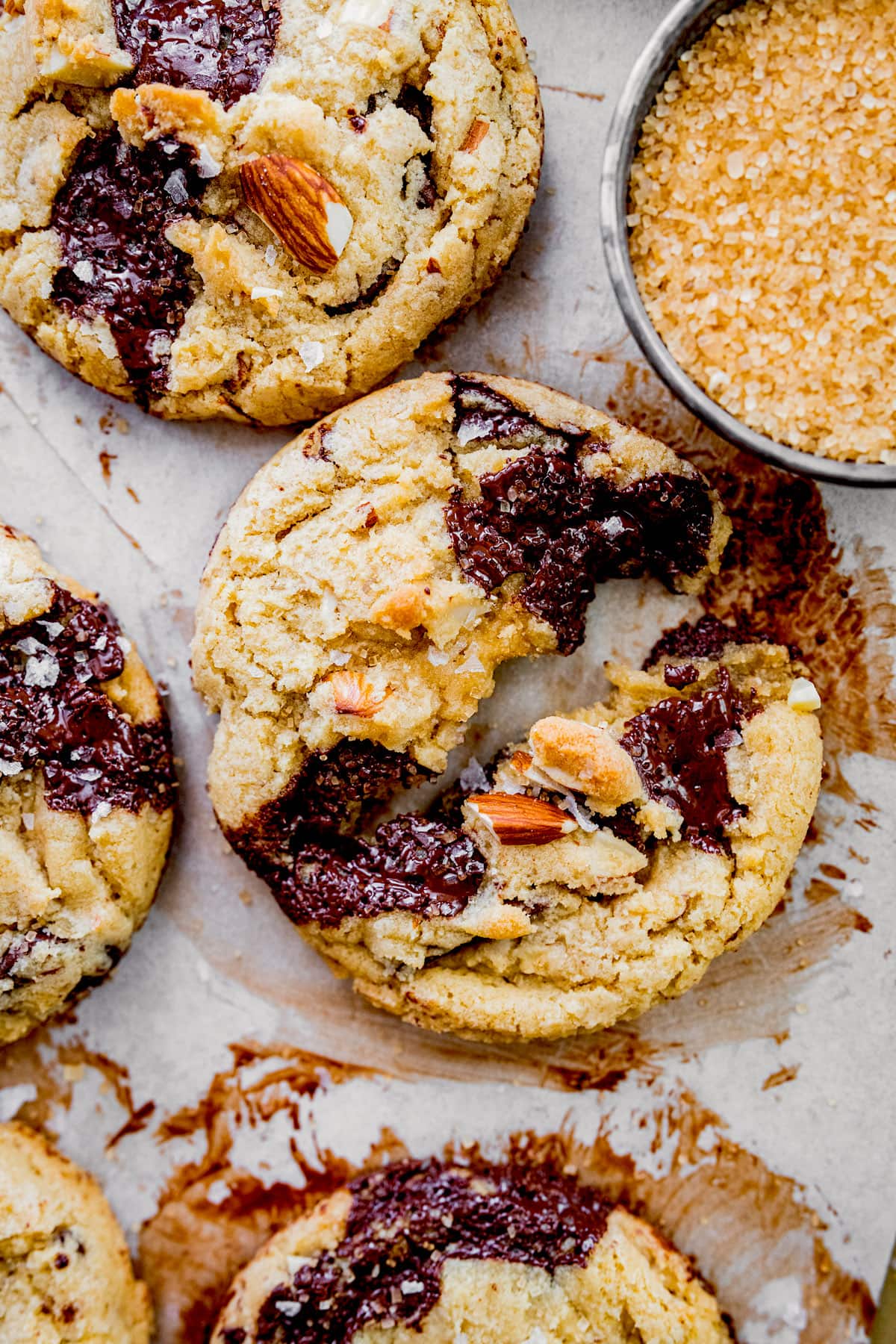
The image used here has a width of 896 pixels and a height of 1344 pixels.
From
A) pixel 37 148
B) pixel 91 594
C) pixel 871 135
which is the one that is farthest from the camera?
pixel 91 594

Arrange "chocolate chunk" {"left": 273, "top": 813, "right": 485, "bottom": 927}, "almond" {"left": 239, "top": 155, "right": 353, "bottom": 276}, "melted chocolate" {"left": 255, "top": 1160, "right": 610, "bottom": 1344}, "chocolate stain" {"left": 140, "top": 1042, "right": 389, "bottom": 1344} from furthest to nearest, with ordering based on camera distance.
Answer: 1. "chocolate stain" {"left": 140, "top": 1042, "right": 389, "bottom": 1344}
2. "melted chocolate" {"left": 255, "top": 1160, "right": 610, "bottom": 1344}
3. "chocolate chunk" {"left": 273, "top": 813, "right": 485, "bottom": 927}
4. "almond" {"left": 239, "top": 155, "right": 353, "bottom": 276}

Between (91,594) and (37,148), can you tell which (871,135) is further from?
(91,594)

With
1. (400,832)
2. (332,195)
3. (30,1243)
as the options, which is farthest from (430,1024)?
(332,195)

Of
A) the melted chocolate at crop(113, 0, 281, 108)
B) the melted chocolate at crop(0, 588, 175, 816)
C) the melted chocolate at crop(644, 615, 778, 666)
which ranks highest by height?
the melted chocolate at crop(113, 0, 281, 108)

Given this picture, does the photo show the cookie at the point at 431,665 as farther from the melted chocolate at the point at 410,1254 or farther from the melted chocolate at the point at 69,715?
the melted chocolate at the point at 410,1254

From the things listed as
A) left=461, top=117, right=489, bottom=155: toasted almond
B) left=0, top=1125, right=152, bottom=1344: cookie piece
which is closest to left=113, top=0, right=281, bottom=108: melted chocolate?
left=461, top=117, right=489, bottom=155: toasted almond

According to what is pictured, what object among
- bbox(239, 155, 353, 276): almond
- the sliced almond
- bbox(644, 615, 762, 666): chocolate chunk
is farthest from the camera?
bbox(644, 615, 762, 666): chocolate chunk

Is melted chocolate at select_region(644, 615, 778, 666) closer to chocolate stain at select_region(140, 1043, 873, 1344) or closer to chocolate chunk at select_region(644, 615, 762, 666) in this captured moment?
chocolate chunk at select_region(644, 615, 762, 666)
